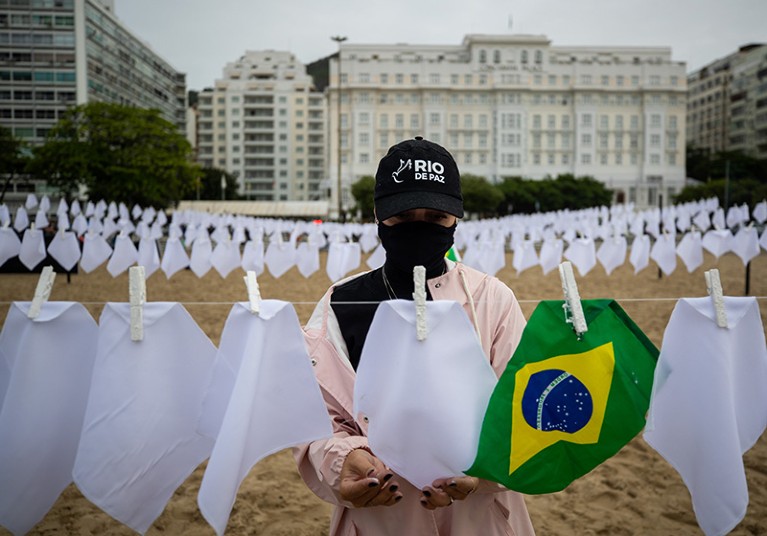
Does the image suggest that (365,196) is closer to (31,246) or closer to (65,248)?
(65,248)

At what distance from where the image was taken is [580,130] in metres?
82.9

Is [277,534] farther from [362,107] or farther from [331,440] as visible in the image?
[362,107]

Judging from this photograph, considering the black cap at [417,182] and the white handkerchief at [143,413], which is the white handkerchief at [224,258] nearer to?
the white handkerchief at [143,413]

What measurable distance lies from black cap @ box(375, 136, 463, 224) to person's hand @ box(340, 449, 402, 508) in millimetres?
661

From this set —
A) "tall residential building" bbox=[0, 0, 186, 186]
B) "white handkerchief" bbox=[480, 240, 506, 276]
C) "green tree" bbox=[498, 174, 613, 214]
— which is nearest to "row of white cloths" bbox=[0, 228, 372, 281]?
"white handkerchief" bbox=[480, 240, 506, 276]

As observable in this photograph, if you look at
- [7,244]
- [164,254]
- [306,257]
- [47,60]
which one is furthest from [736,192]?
[47,60]

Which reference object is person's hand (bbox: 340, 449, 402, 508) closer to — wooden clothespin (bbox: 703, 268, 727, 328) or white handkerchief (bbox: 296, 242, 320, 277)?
wooden clothespin (bbox: 703, 268, 727, 328)

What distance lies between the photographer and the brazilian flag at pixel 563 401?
1728mm

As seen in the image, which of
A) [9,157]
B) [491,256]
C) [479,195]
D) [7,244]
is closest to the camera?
[7,244]

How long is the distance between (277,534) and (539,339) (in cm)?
256

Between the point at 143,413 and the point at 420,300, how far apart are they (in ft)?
2.90

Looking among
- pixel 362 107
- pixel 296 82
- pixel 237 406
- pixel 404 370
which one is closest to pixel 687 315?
pixel 404 370

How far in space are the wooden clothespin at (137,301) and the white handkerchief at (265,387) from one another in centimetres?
24

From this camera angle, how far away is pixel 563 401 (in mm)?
1777
